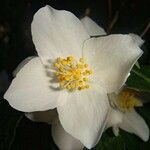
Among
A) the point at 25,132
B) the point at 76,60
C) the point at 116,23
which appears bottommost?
the point at 25,132

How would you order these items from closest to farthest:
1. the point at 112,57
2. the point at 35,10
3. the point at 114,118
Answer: the point at 112,57
the point at 114,118
the point at 35,10

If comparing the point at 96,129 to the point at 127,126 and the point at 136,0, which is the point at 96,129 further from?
the point at 136,0

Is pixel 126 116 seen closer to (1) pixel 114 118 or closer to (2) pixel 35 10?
(1) pixel 114 118

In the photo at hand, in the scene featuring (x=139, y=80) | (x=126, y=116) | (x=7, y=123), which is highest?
(x=139, y=80)

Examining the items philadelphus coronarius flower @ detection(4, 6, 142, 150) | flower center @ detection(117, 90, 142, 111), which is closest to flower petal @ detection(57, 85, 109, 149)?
philadelphus coronarius flower @ detection(4, 6, 142, 150)

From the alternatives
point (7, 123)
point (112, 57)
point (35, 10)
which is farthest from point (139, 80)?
point (35, 10)

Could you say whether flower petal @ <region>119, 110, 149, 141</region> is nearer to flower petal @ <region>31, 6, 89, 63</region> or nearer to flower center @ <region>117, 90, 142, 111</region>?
flower center @ <region>117, 90, 142, 111</region>

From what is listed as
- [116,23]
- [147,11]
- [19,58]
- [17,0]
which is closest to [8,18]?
[17,0]
